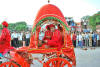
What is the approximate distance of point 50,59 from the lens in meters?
3.95

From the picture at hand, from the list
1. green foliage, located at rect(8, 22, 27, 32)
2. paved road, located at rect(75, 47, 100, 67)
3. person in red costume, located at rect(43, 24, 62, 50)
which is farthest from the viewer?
green foliage, located at rect(8, 22, 27, 32)

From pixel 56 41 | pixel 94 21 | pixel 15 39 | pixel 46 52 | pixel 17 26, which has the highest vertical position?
pixel 17 26

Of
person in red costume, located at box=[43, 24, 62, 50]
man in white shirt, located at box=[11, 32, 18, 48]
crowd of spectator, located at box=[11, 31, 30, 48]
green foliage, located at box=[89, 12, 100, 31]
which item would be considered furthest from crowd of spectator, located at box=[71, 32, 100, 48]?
green foliage, located at box=[89, 12, 100, 31]

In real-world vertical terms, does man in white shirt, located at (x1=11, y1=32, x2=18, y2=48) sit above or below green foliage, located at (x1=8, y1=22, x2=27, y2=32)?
below

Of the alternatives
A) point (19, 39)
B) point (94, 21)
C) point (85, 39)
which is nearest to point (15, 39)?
point (19, 39)

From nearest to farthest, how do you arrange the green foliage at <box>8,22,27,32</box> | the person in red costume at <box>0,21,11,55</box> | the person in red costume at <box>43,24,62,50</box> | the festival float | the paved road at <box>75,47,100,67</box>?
the festival float → the person in red costume at <box>0,21,11,55</box> → the person in red costume at <box>43,24,62,50</box> → the paved road at <box>75,47,100,67</box> → the green foliage at <box>8,22,27,32</box>

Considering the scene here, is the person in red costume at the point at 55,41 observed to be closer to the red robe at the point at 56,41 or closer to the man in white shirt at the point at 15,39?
the red robe at the point at 56,41

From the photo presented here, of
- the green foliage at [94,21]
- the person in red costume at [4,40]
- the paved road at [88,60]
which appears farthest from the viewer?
the green foliage at [94,21]

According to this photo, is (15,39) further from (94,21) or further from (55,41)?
(94,21)

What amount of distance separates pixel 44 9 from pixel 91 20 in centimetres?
2274

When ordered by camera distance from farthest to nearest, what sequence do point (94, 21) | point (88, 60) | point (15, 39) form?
point (94, 21), point (15, 39), point (88, 60)

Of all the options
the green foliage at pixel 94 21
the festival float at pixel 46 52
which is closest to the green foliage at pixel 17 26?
the green foliage at pixel 94 21

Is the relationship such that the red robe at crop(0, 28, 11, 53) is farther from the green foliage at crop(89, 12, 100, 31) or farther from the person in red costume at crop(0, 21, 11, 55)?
the green foliage at crop(89, 12, 100, 31)

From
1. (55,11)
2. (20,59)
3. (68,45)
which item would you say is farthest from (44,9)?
(20,59)
